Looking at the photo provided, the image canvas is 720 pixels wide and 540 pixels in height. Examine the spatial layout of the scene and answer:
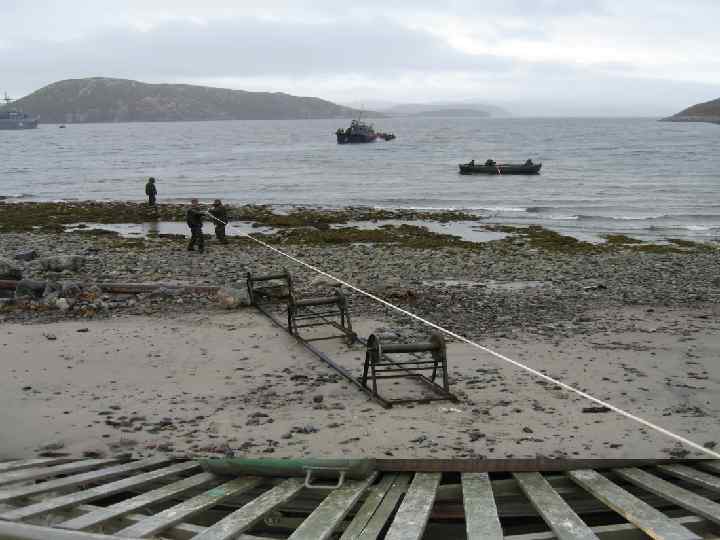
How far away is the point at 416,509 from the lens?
5.86 meters

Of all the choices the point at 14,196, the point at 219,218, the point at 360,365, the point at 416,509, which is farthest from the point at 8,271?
the point at 14,196

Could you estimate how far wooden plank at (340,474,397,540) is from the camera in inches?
218

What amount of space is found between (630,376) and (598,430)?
2.31 metres

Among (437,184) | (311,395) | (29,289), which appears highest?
(437,184)

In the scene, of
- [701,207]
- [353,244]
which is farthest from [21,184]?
[701,207]

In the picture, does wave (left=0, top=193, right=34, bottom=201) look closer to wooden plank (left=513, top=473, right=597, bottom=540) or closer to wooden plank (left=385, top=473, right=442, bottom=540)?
wooden plank (left=385, top=473, right=442, bottom=540)

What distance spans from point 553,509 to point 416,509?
43.5 inches

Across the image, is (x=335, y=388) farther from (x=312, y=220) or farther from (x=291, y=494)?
(x=312, y=220)

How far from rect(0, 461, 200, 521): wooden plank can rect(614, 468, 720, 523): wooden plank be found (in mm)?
4181

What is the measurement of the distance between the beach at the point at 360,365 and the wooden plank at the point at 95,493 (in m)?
0.83

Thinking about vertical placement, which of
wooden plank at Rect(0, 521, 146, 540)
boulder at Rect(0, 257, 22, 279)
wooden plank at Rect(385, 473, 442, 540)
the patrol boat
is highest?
the patrol boat

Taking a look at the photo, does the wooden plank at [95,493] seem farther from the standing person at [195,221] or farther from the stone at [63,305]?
the standing person at [195,221]

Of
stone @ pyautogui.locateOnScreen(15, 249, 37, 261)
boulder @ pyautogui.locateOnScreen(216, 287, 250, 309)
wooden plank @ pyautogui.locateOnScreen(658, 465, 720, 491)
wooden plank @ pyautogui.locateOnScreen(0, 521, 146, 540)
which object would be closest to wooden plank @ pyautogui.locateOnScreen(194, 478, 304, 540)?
wooden plank @ pyautogui.locateOnScreen(0, 521, 146, 540)

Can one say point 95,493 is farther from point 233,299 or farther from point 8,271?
point 8,271
